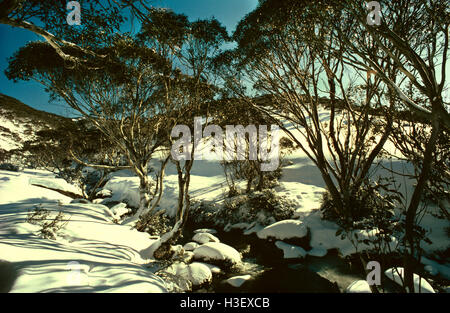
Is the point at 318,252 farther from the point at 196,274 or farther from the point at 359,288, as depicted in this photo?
the point at 196,274

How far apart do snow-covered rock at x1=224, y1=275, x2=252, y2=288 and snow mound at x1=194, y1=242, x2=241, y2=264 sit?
2.88 feet

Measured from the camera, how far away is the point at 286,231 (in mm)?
7891

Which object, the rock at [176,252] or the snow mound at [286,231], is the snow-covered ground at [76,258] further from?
the snow mound at [286,231]

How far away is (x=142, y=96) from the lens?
29.1 feet

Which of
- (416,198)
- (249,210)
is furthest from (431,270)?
(249,210)

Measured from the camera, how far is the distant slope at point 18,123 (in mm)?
24203

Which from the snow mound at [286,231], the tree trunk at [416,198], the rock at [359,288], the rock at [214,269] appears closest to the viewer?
the tree trunk at [416,198]

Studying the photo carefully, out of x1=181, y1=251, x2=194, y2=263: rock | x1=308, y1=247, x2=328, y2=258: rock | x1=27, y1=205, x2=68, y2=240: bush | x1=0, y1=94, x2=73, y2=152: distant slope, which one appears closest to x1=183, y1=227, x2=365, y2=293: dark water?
x1=308, y1=247, x2=328, y2=258: rock

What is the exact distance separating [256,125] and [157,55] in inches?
266

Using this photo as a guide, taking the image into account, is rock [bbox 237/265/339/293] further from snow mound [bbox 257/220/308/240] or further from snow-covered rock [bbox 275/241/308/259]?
snow mound [bbox 257/220/308/240]

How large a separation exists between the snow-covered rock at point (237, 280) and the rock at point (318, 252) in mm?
2640

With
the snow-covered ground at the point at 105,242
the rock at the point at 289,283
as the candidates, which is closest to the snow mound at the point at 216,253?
the snow-covered ground at the point at 105,242
